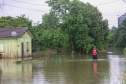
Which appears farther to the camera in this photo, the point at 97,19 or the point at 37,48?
the point at 97,19

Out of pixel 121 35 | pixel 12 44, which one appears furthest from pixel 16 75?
pixel 121 35

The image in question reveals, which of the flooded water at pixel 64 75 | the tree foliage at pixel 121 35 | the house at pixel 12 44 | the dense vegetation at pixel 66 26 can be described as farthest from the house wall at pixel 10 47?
the tree foliage at pixel 121 35

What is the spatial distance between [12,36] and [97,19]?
31.9 metres

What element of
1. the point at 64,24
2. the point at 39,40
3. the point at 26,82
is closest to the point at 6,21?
the point at 39,40

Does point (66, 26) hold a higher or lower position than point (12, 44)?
higher

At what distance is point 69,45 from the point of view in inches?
2867

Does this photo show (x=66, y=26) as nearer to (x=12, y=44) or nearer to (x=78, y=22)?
(x=78, y=22)

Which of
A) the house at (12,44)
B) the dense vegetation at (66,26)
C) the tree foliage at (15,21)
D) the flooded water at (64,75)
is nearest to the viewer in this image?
the flooded water at (64,75)

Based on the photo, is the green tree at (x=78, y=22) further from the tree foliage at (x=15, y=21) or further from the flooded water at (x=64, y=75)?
the flooded water at (x=64, y=75)

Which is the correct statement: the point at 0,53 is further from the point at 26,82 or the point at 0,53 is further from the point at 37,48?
the point at 26,82

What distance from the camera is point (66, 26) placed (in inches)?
2808

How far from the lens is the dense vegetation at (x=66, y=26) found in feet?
222

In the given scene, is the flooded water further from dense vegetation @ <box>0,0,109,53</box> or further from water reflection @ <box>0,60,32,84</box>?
dense vegetation @ <box>0,0,109,53</box>

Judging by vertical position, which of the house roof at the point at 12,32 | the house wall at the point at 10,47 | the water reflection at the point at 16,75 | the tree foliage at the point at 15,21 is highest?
the tree foliage at the point at 15,21
